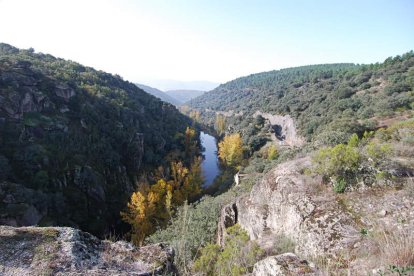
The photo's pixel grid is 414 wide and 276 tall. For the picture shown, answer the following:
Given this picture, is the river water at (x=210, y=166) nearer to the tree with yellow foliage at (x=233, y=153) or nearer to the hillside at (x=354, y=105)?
the tree with yellow foliage at (x=233, y=153)

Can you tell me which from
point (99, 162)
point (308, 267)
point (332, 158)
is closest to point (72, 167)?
point (99, 162)

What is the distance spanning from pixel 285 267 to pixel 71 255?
169 inches

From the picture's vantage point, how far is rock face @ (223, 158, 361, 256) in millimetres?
9555

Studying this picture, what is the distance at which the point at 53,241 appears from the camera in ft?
20.6

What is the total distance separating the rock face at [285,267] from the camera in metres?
5.21

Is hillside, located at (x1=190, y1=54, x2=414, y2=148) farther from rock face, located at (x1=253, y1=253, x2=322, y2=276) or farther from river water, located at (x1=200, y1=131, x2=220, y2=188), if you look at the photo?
rock face, located at (x1=253, y1=253, x2=322, y2=276)

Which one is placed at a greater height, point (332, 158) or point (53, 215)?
point (332, 158)

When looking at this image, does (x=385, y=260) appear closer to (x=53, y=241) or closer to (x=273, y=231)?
(x=53, y=241)

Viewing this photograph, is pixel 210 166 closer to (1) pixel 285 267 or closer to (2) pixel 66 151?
(2) pixel 66 151

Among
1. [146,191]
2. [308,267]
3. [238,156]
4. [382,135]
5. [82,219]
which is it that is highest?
[382,135]

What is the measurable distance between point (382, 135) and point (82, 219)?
3268cm

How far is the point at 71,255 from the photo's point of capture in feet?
19.4

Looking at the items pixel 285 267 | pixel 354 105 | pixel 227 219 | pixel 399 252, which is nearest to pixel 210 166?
pixel 354 105

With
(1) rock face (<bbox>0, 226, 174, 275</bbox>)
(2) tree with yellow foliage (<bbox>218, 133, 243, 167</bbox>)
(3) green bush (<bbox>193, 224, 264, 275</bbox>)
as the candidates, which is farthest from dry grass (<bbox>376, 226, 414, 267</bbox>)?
(2) tree with yellow foliage (<bbox>218, 133, 243, 167</bbox>)
